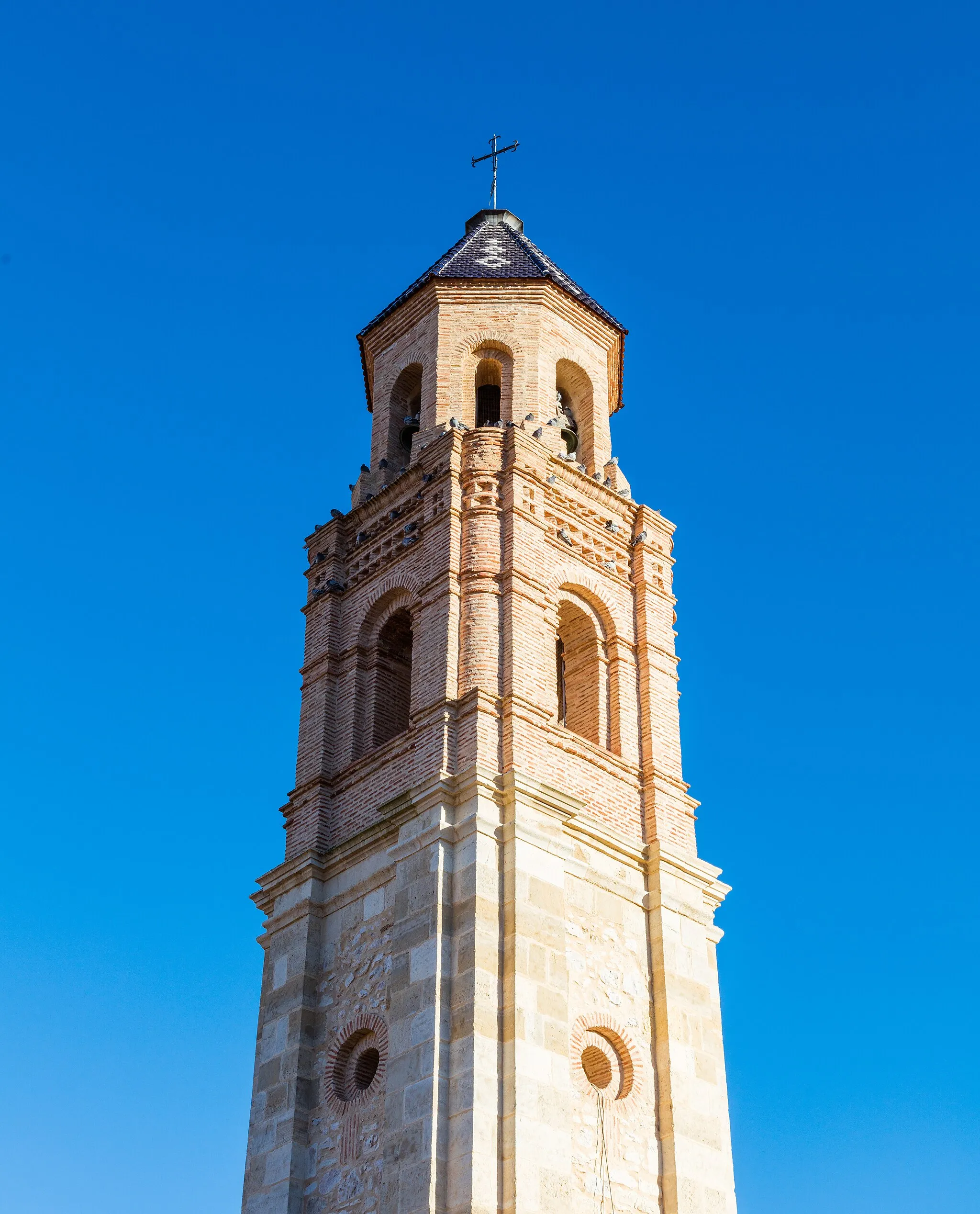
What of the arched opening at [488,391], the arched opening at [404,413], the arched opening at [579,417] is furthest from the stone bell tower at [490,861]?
the arched opening at [404,413]

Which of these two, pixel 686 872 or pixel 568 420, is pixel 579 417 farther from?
pixel 686 872

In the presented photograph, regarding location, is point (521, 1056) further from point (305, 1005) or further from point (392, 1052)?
point (305, 1005)

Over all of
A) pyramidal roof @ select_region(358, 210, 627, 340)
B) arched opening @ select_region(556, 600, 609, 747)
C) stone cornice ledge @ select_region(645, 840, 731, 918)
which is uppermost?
pyramidal roof @ select_region(358, 210, 627, 340)

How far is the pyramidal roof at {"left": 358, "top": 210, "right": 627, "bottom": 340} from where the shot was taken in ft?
89.9

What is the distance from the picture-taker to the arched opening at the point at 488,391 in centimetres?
2711

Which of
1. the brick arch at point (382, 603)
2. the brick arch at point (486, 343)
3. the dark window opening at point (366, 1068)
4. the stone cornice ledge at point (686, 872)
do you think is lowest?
the dark window opening at point (366, 1068)

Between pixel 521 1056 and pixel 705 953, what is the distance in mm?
3987

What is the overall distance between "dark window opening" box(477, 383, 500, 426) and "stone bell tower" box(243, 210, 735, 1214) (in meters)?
0.67

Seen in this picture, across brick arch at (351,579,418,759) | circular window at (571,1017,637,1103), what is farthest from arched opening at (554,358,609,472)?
circular window at (571,1017,637,1103)

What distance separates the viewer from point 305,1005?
68.0 feet

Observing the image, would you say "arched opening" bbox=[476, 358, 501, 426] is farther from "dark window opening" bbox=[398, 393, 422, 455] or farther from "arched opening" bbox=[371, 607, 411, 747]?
"arched opening" bbox=[371, 607, 411, 747]

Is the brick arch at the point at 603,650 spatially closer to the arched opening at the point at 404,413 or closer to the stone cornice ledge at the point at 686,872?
the stone cornice ledge at the point at 686,872

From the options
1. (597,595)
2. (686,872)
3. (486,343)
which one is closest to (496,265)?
(486,343)

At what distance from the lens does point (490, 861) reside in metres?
19.7
